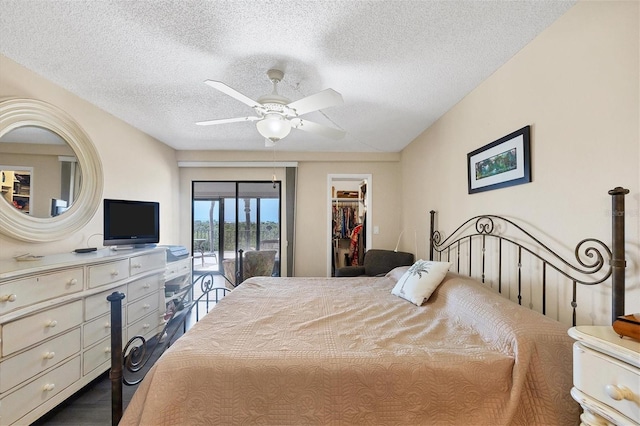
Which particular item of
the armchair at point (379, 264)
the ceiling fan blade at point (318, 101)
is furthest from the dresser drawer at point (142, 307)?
the ceiling fan blade at point (318, 101)

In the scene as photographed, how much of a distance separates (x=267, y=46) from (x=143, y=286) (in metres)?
2.45

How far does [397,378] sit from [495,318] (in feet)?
2.04

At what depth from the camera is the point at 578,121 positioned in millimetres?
1323

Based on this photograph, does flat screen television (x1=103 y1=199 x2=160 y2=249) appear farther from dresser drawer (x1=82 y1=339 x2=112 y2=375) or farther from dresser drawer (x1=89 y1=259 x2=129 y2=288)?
dresser drawer (x1=82 y1=339 x2=112 y2=375)

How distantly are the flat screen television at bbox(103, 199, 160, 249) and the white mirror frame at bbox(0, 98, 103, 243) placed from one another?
160 mm

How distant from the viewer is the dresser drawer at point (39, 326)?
1.48 metres

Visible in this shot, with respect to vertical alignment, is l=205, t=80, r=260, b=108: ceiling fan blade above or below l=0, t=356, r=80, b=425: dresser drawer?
above

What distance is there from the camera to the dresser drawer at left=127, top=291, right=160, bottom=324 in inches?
95.2

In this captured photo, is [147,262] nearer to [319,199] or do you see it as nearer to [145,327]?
[145,327]

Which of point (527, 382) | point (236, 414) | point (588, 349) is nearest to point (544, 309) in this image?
point (527, 382)

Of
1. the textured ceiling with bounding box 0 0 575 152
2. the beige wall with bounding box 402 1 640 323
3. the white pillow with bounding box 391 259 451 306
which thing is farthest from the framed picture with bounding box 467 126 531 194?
the white pillow with bounding box 391 259 451 306

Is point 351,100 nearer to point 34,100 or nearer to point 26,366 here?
point 34,100

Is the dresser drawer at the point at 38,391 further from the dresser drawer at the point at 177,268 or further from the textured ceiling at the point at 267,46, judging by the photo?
the textured ceiling at the point at 267,46

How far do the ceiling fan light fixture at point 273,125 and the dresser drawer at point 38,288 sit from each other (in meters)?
1.66
